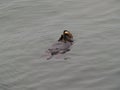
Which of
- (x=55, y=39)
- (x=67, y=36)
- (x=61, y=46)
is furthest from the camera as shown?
(x=55, y=39)

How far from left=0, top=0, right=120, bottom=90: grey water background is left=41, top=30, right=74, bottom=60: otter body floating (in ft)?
0.67

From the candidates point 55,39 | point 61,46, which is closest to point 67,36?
point 61,46

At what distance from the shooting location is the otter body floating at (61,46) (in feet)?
37.8

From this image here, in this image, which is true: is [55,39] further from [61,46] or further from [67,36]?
[61,46]

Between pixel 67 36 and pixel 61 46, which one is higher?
pixel 67 36

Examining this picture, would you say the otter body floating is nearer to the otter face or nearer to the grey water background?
the otter face

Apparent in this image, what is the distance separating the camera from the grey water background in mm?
10094

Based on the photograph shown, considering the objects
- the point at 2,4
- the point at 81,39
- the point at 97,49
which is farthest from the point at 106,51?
the point at 2,4

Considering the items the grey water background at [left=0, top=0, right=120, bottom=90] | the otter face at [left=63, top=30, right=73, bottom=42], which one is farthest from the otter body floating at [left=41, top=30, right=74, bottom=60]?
the grey water background at [left=0, top=0, right=120, bottom=90]

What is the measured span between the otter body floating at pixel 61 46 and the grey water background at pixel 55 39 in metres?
0.21

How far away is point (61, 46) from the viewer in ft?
38.8

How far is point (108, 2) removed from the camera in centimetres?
1653

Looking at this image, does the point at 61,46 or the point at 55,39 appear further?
the point at 55,39

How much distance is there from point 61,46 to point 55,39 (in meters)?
1.19
